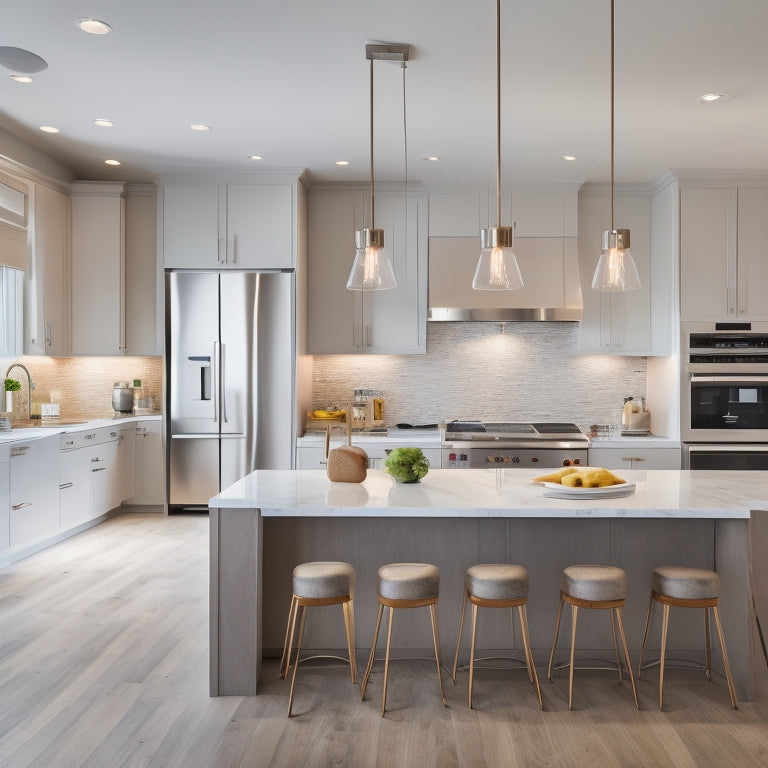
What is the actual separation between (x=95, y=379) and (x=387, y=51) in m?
3.97

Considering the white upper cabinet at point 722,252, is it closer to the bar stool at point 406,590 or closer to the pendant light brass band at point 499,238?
the pendant light brass band at point 499,238

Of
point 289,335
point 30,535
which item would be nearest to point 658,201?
point 289,335

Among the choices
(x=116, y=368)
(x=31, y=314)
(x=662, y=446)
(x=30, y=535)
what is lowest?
(x=30, y=535)

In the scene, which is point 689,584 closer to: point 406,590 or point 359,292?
point 406,590

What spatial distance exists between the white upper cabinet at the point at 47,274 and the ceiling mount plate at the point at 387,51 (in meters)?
3.00

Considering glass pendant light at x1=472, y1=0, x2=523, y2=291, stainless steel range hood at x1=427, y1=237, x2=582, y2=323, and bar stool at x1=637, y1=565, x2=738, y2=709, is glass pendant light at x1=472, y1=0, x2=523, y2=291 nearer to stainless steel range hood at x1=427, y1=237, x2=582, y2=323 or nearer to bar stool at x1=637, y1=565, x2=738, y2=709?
bar stool at x1=637, y1=565, x2=738, y2=709

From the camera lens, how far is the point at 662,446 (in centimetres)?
→ 545

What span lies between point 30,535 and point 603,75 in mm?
4290

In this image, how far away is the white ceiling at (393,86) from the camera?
318 cm

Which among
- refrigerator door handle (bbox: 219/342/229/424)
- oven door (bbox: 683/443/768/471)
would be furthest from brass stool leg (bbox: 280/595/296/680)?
oven door (bbox: 683/443/768/471)

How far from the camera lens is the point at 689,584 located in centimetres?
272

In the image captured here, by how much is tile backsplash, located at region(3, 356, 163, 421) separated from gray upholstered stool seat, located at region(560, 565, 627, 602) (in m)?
4.34

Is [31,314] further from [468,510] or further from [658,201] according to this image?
[658,201]

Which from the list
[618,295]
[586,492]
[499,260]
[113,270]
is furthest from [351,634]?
[113,270]
